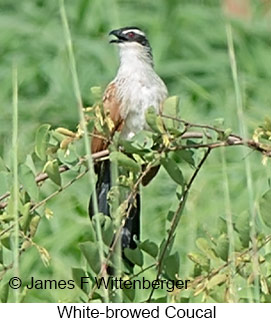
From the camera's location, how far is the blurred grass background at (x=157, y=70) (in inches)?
133

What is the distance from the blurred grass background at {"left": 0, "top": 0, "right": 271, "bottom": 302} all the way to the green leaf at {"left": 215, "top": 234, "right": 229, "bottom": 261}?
155 centimetres

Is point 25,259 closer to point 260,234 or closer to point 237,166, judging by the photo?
point 237,166

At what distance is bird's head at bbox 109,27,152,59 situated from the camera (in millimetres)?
2646

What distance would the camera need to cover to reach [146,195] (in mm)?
3480

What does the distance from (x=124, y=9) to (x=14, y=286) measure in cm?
307

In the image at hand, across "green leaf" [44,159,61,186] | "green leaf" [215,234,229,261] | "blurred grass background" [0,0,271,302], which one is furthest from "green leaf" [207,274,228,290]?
"blurred grass background" [0,0,271,302]

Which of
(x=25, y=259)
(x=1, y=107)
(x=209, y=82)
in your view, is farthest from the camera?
(x=209, y=82)

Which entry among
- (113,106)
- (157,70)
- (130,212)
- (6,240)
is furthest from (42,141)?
(157,70)

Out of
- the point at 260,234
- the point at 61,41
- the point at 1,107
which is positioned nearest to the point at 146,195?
the point at 1,107

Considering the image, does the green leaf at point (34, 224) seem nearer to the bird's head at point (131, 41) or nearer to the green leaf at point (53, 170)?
the green leaf at point (53, 170)

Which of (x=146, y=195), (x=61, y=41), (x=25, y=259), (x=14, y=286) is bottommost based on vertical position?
(x=14, y=286)

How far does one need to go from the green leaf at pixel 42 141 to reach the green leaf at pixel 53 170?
0.08 ft

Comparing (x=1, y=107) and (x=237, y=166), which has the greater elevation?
(x=1, y=107)

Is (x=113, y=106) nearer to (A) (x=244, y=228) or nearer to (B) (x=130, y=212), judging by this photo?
(B) (x=130, y=212)
